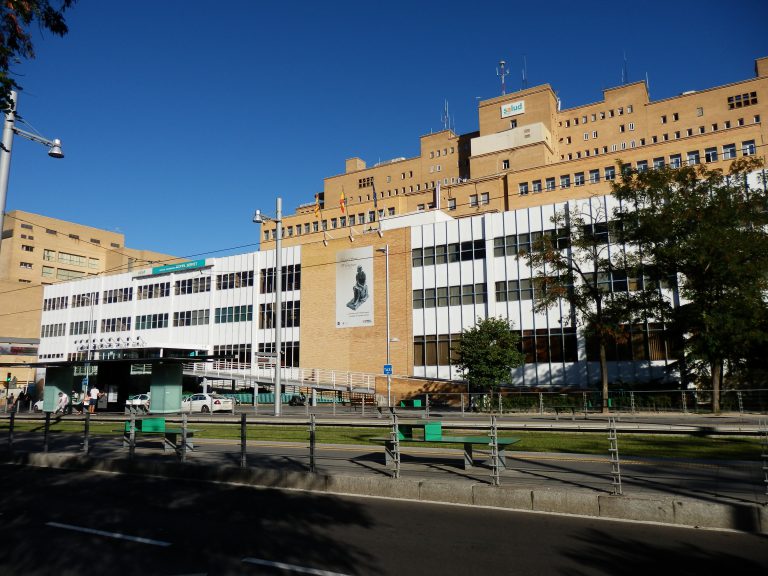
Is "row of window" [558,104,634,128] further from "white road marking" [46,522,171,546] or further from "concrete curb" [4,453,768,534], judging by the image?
"white road marking" [46,522,171,546]

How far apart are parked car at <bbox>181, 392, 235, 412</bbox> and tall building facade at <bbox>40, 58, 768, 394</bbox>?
32.2 feet

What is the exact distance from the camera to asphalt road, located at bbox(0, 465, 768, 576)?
6.38 meters

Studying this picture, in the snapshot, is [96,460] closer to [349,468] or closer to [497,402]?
[349,468]

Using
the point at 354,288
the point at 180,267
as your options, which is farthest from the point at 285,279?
the point at 180,267

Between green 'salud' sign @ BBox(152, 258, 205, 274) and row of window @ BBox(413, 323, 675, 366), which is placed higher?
green 'salud' sign @ BBox(152, 258, 205, 274)

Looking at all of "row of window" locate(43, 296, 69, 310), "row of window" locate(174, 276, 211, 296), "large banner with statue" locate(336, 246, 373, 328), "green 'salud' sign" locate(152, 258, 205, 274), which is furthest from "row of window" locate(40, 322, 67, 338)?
"large banner with statue" locate(336, 246, 373, 328)

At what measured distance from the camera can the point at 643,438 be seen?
17781 mm

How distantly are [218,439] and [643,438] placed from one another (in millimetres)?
13382

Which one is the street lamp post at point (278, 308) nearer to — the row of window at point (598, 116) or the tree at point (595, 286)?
the tree at point (595, 286)

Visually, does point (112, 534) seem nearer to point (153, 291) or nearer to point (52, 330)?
point (153, 291)

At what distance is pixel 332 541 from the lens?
7391mm

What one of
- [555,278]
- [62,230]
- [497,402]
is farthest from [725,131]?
[62,230]

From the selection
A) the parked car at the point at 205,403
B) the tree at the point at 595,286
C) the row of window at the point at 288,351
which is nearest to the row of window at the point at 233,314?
the row of window at the point at 288,351

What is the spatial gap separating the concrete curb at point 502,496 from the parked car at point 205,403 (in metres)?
27.2
